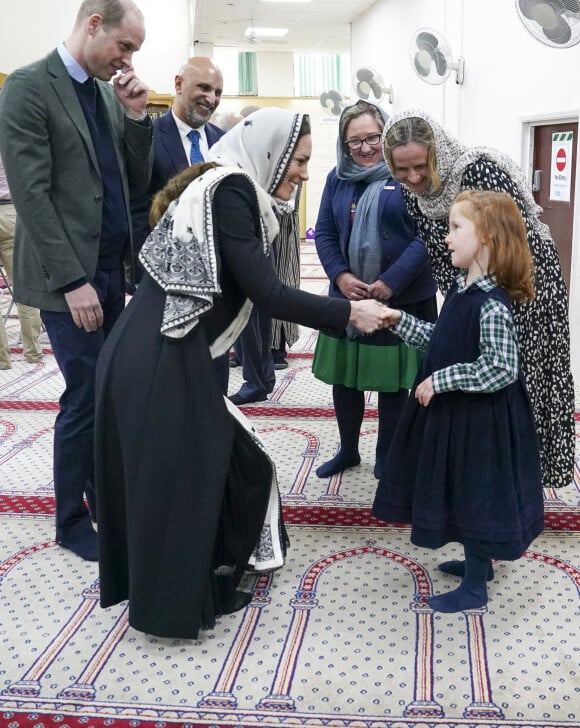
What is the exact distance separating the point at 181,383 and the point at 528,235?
1.08 m

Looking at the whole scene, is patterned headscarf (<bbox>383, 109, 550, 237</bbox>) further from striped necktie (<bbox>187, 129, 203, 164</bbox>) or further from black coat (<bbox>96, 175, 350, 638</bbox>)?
striped necktie (<bbox>187, 129, 203, 164</bbox>)

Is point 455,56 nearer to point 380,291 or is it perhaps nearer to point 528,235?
point 380,291

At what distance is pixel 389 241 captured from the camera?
2629 mm

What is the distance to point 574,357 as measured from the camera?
4.47m

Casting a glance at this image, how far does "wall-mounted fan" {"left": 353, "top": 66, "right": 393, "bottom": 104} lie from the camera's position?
26.4ft

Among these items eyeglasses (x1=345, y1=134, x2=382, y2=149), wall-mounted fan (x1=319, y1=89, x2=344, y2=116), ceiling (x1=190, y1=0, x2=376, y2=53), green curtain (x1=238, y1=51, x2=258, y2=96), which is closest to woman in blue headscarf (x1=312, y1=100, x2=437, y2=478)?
eyeglasses (x1=345, y1=134, x2=382, y2=149)

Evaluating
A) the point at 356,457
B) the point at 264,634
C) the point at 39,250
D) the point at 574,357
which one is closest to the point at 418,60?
the point at 574,357

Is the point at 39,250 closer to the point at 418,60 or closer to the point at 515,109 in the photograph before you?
the point at 515,109

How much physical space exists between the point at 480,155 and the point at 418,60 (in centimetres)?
462

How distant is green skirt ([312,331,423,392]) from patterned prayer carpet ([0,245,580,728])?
0.45 m

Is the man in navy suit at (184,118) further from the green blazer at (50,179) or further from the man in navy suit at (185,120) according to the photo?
the green blazer at (50,179)

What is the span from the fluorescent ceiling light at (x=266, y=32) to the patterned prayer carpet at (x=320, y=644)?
10316 mm

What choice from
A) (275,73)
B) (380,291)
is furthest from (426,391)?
(275,73)

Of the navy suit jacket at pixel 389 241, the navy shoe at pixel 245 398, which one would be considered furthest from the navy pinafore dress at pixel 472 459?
Answer: the navy shoe at pixel 245 398
